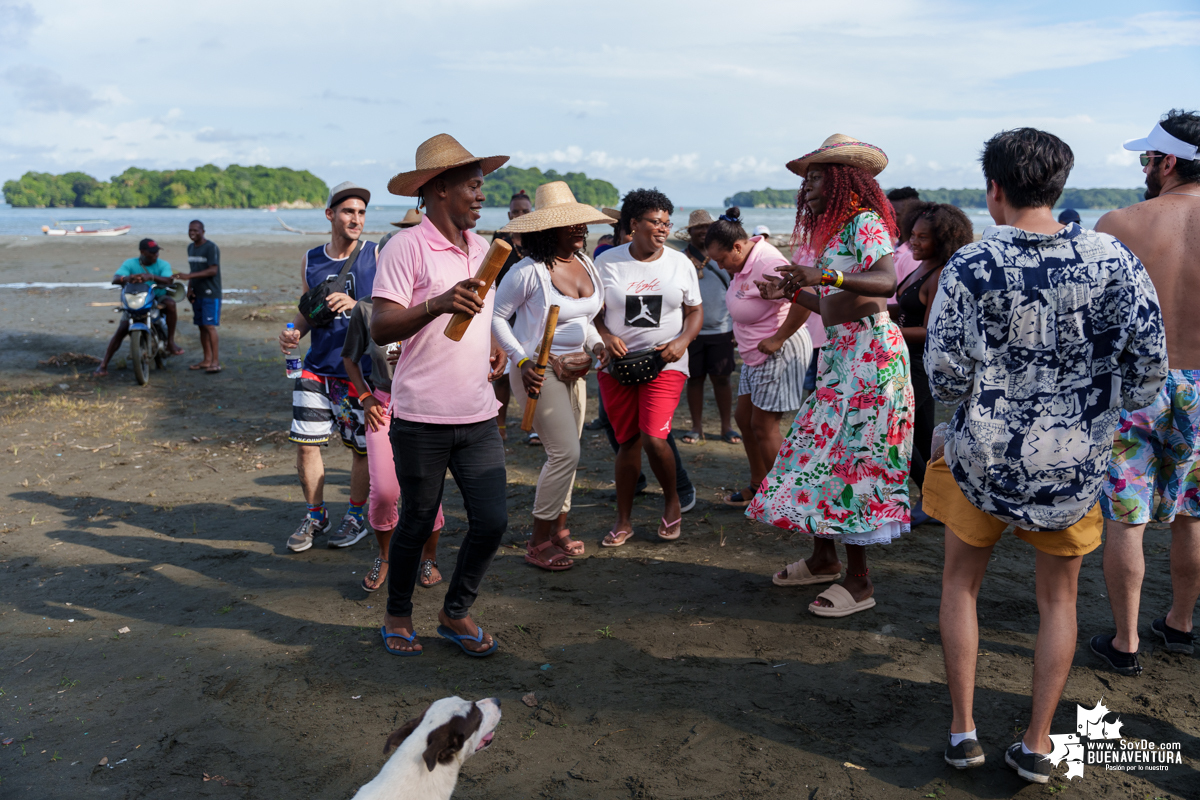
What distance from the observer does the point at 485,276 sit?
3.42 metres

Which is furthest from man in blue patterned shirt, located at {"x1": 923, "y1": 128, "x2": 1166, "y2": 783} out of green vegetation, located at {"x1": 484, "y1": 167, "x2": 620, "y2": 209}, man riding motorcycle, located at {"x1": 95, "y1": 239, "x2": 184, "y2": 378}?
green vegetation, located at {"x1": 484, "y1": 167, "x2": 620, "y2": 209}

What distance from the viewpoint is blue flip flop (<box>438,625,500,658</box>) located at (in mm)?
3969

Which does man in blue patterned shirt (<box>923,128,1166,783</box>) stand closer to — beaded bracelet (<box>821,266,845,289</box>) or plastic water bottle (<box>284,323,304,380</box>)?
beaded bracelet (<box>821,266,845,289</box>)

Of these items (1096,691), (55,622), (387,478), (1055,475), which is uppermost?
(1055,475)

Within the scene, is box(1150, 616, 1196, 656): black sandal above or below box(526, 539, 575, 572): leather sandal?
above

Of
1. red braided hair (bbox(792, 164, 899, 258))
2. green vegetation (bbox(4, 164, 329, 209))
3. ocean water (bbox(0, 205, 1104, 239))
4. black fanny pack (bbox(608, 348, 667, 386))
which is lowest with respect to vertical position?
black fanny pack (bbox(608, 348, 667, 386))

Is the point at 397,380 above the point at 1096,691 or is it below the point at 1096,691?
above

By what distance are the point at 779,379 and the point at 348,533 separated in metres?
3.07

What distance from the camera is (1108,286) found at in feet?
8.43

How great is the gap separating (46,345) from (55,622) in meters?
10.1

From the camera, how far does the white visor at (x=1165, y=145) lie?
3.57 meters

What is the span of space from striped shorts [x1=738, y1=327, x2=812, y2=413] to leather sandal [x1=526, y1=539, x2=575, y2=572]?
1.68 metres

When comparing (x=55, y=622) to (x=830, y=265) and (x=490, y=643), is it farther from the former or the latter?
(x=830, y=265)

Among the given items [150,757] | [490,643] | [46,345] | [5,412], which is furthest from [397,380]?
[46,345]
